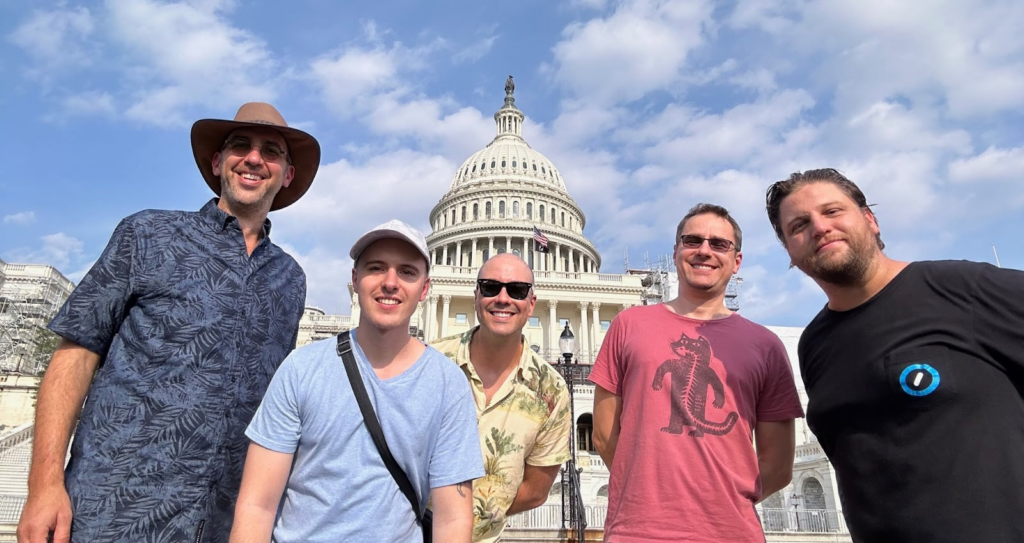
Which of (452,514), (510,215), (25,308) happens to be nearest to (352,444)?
(452,514)

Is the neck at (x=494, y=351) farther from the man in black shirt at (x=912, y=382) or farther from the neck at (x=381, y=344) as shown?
the man in black shirt at (x=912, y=382)

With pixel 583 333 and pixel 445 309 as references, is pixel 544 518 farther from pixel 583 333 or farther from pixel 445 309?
pixel 583 333

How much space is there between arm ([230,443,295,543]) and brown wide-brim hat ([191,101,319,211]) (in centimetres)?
216

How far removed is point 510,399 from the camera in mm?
3969

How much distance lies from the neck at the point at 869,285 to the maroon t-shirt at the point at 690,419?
71cm

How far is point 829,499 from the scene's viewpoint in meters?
24.8

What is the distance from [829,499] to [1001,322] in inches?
1057

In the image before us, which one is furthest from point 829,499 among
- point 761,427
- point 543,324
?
point 543,324

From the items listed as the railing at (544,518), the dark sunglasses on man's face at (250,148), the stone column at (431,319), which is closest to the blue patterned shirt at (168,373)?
the dark sunglasses on man's face at (250,148)

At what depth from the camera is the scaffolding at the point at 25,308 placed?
49938 millimetres

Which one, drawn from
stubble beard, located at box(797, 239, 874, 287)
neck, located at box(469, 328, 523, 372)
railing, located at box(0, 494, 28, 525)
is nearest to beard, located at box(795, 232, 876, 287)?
stubble beard, located at box(797, 239, 874, 287)

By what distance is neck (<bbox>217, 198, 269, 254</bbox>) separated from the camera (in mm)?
3689

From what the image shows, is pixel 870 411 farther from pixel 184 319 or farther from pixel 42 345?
pixel 42 345

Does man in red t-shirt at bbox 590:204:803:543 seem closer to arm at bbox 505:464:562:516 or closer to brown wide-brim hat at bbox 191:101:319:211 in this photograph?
arm at bbox 505:464:562:516
